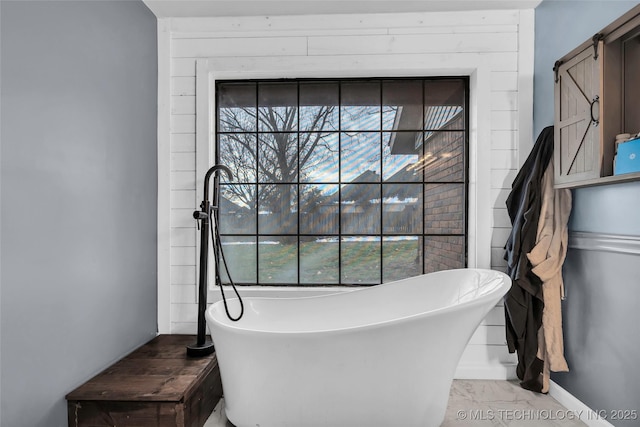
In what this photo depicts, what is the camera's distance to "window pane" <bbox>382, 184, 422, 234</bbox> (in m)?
2.52

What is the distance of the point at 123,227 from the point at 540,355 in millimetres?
2446

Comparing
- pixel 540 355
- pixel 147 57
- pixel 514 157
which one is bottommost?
pixel 540 355

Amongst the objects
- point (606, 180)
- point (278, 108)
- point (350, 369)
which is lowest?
point (350, 369)

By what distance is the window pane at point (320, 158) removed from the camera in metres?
2.55

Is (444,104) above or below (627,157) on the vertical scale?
above

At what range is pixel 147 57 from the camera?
2338 mm

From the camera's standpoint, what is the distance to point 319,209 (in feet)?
8.36

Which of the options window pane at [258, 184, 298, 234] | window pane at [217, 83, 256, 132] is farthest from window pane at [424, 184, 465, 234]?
window pane at [217, 83, 256, 132]

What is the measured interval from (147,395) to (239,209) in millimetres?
1286

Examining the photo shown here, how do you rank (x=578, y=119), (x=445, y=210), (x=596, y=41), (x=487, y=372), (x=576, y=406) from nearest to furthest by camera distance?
(x=596, y=41)
(x=578, y=119)
(x=576, y=406)
(x=487, y=372)
(x=445, y=210)

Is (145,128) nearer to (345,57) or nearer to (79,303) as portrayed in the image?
(79,303)

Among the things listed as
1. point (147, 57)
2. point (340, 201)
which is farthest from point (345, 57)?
point (147, 57)

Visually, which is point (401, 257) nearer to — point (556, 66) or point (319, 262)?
point (319, 262)

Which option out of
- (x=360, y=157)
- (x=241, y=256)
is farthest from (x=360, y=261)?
(x=241, y=256)
